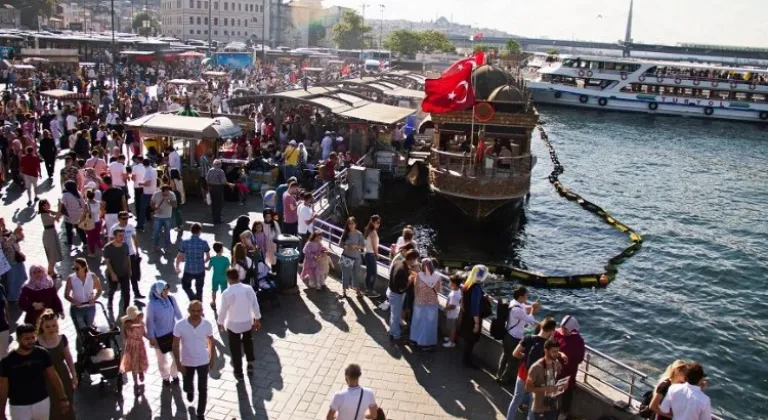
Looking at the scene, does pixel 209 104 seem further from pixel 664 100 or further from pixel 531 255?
pixel 664 100

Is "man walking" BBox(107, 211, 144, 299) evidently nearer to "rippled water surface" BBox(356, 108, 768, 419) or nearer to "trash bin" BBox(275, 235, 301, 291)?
"trash bin" BBox(275, 235, 301, 291)

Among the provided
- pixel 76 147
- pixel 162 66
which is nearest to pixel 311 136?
pixel 76 147

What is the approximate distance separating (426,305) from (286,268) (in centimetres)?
316

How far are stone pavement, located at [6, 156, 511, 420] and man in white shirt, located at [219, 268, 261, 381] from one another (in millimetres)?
428

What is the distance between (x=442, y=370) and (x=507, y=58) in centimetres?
11776

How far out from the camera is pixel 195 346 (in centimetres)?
780

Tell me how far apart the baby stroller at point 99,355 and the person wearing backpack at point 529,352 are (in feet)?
16.8

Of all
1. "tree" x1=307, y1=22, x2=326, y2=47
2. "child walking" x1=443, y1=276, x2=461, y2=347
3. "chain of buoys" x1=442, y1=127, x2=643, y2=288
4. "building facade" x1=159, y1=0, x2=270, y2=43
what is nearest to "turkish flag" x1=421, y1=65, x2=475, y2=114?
"chain of buoys" x1=442, y1=127, x2=643, y2=288

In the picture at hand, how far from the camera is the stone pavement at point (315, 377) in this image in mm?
8477

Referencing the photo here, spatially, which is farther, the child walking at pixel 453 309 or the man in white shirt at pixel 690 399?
the child walking at pixel 453 309

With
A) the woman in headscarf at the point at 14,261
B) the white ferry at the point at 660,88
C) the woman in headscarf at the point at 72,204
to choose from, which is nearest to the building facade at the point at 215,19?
the white ferry at the point at 660,88

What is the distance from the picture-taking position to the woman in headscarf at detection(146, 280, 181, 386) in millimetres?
8508

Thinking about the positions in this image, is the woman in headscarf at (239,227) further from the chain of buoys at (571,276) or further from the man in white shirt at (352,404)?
the chain of buoys at (571,276)

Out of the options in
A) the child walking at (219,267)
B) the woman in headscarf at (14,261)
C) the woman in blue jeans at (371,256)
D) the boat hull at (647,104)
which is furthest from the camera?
the boat hull at (647,104)
